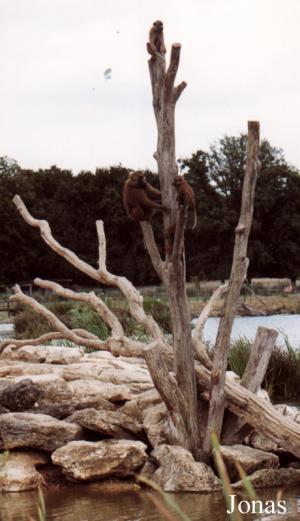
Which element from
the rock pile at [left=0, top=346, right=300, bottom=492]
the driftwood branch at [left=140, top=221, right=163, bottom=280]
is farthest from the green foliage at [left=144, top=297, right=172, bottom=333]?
the driftwood branch at [left=140, top=221, right=163, bottom=280]

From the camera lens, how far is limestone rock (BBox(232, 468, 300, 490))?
6707 mm

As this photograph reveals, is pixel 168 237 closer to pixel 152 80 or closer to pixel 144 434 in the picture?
pixel 152 80

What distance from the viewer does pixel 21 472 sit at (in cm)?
701

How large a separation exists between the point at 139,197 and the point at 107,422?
2027mm

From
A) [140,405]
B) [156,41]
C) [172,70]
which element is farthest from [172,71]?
[140,405]

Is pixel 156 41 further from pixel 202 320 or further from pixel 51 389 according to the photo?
pixel 51 389

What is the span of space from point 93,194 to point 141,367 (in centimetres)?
4688

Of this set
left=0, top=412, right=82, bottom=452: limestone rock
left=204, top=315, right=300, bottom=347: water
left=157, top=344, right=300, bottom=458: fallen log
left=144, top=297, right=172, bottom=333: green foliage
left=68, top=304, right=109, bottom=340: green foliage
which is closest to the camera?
left=157, top=344, right=300, bottom=458: fallen log

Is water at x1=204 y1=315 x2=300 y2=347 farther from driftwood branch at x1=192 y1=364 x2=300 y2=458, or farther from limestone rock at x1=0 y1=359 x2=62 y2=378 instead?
driftwood branch at x1=192 y1=364 x2=300 y2=458

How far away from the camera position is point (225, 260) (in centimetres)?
5519

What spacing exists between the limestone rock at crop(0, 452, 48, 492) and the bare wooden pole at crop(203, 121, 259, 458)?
4.62 ft

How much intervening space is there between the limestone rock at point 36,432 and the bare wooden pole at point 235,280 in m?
1.20

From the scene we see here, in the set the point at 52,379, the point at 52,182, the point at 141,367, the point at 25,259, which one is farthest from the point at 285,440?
the point at 52,182

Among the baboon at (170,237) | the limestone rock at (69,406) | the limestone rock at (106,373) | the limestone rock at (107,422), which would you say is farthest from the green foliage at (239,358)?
the baboon at (170,237)
